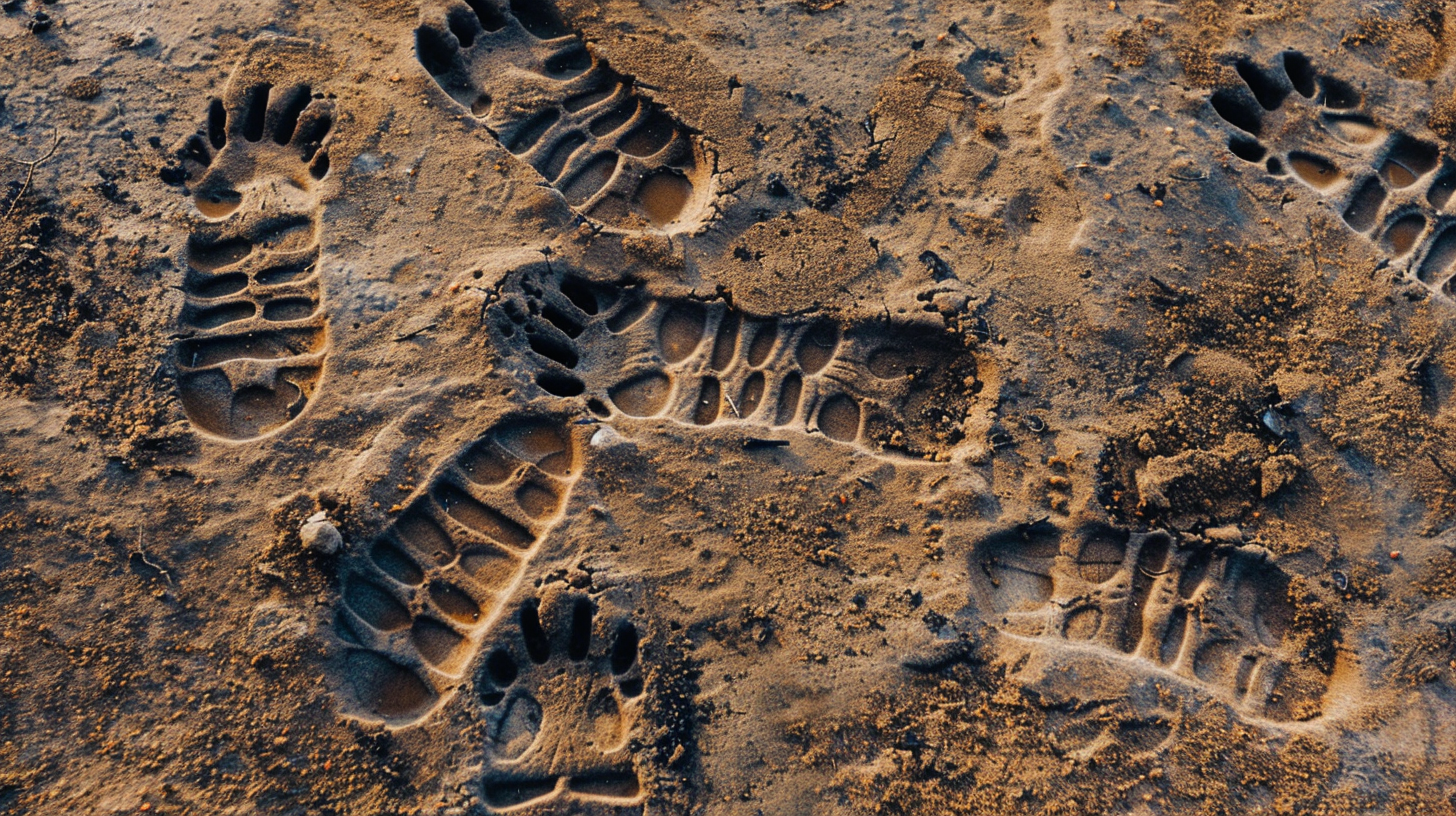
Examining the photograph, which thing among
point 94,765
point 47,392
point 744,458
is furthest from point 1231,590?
point 47,392

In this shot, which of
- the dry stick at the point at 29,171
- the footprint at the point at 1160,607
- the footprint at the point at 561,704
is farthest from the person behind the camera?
the dry stick at the point at 29,171

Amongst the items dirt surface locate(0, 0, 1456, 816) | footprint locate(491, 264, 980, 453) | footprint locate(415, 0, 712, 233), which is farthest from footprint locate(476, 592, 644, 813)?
footprint locate(415, 0, 712, 233)

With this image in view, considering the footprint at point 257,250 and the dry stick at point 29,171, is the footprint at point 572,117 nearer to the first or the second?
the footprint at point 257,250

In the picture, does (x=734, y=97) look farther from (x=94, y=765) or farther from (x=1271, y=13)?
(x=94, y=765)

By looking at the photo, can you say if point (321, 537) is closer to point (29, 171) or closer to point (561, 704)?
point (561, 704)

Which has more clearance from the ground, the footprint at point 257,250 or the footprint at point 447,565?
the footprint at point 257,250

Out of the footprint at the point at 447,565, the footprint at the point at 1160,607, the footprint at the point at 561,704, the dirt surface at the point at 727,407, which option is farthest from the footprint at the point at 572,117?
the footprint at the point at 1160,607

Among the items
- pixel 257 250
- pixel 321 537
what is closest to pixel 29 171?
pixel 257 250
